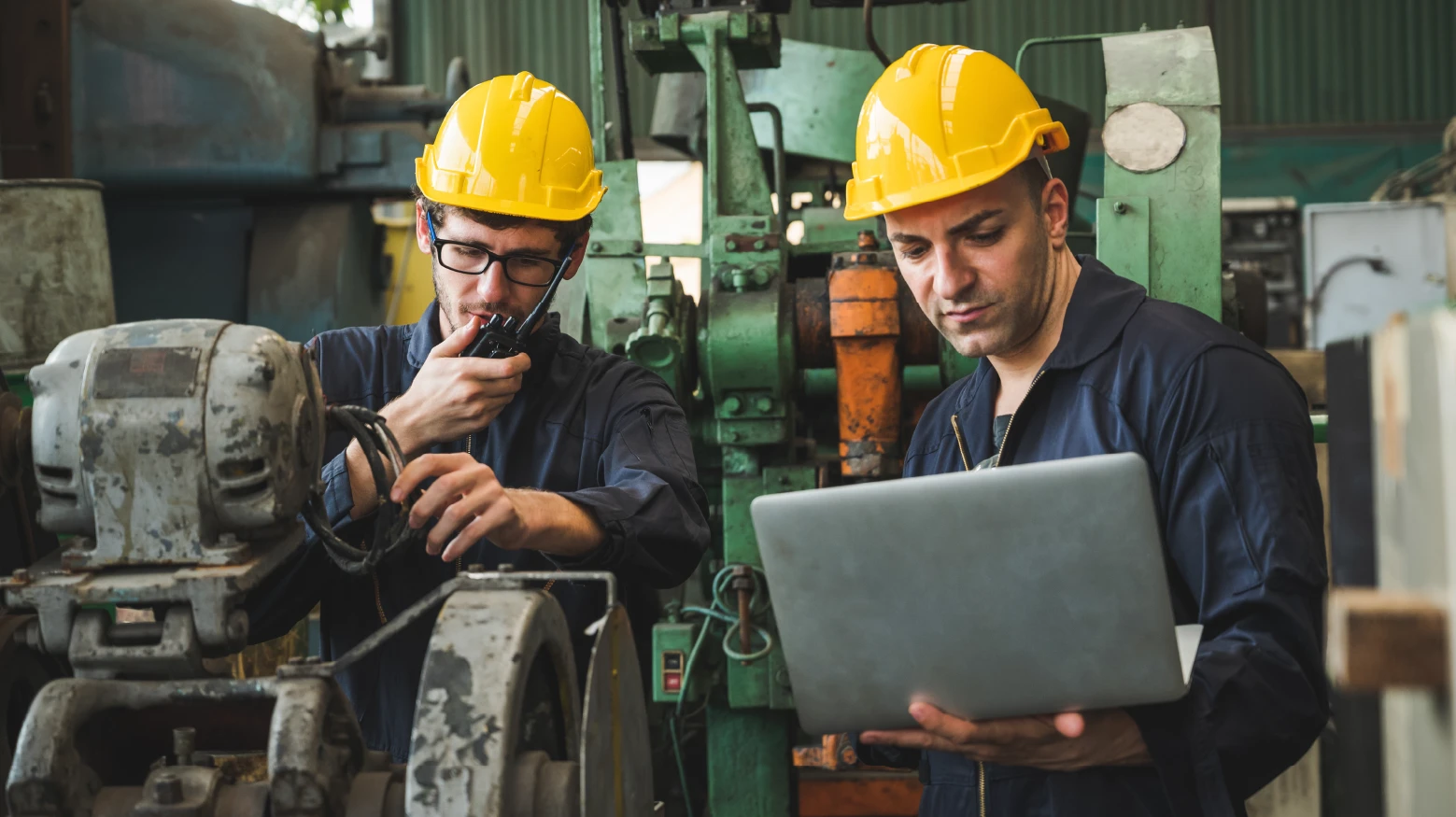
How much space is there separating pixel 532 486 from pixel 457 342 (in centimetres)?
26

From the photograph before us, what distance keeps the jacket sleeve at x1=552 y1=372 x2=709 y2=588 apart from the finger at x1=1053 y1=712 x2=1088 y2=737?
0.61m

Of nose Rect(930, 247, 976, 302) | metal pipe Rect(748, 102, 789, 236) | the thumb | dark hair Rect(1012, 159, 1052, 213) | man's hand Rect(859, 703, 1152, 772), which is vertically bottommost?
man's hand Rect(859, 703, 1152, 772)

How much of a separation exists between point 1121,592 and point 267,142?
11.9 ft

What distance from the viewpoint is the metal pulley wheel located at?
3.74 ft

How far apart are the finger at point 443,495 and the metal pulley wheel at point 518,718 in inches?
7.6

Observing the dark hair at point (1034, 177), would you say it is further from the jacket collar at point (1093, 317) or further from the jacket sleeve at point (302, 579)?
the jacket sleeve at point (302, 579)

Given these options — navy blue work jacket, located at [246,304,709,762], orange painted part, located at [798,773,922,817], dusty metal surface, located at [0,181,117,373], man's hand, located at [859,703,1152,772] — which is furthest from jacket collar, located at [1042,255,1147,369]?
dusty metal surface, located at [0,181,117,373]

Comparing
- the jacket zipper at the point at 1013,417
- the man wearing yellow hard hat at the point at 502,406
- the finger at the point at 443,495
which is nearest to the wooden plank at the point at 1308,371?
the jacket zipper at the point at 1013,417

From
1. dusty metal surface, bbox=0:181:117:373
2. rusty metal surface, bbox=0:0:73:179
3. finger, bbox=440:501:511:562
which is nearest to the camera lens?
finger, bbox=440:501:511:562

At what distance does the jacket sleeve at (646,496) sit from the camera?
169 cm

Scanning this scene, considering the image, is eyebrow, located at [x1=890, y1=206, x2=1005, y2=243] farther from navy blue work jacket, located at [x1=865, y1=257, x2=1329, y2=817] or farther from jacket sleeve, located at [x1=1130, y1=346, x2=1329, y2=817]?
jacket sleeve, located at [x1=1130, y1=346, x2=1329, y2=817]

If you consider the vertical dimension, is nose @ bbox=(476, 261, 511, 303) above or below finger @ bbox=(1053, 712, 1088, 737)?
above

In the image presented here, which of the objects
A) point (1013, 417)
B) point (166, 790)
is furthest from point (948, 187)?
point (166, 790)

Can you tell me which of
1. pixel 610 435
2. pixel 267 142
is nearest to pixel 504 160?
pixel 610 435
